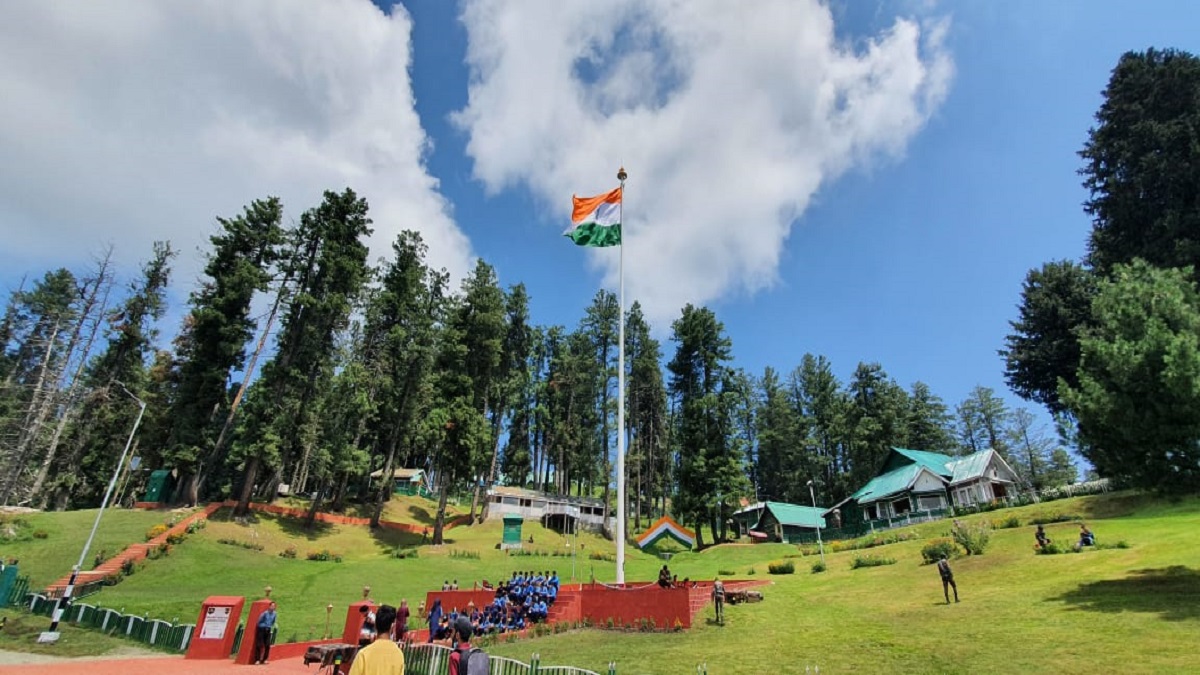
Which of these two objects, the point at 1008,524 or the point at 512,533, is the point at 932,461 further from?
the point at 512,533

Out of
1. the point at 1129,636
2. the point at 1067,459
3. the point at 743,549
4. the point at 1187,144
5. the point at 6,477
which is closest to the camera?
the point at 1129,636

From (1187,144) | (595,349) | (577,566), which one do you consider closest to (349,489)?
(595,349)

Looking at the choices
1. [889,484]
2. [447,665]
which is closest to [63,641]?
[447,665]

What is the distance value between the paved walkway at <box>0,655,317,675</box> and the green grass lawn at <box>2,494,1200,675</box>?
365 centimetres

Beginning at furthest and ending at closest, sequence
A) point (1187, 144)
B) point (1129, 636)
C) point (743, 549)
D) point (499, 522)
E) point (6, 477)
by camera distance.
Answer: point (499, 522) → point (743, 549) → point (6, 477) → point (1187, 144) → point (1129, 636)

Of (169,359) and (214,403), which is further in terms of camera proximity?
(169,359)

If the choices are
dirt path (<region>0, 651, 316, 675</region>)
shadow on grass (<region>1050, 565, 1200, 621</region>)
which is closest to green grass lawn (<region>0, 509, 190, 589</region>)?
dirt path (<region>0, 651, 316, 675</region>)

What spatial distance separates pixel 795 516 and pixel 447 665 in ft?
162

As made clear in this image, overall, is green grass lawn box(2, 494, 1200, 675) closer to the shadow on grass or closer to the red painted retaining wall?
the shadow on grass

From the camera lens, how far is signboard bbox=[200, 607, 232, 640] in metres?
15.2

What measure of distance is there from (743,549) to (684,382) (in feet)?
50.9

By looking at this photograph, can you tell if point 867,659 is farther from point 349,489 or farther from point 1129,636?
point 349,489

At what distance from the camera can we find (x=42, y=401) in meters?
38.1

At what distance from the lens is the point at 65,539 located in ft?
91.4
